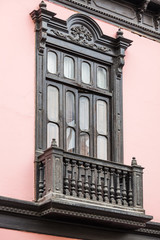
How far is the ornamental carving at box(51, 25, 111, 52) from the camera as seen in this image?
42.5 ft

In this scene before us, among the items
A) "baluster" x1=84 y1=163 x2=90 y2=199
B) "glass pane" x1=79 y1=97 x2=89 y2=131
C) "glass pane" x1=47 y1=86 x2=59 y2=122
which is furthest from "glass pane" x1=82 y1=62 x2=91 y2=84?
"baluster" x1=84 y1=163 x2=90 y2=199

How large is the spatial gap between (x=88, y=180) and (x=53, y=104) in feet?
4.73

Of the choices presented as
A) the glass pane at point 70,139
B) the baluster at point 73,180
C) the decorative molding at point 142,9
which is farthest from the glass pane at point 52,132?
the decorative molding at point 142,9

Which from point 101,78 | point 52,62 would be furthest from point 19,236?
point 101,78

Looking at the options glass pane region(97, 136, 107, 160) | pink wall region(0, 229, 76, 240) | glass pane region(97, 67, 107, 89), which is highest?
glass pane region(97, 67, 107, 89)

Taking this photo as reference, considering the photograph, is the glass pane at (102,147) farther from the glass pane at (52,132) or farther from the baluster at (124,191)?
the glass pane at (52,132)

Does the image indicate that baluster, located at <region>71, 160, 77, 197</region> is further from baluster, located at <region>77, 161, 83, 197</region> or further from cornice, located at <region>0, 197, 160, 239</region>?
cornice, located at <region>0, 197, 160, 239</region>

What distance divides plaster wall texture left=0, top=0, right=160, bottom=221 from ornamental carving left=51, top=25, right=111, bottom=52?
313 millimetres

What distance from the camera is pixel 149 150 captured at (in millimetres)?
13555

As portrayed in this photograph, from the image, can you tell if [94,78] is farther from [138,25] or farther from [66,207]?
[66,207]

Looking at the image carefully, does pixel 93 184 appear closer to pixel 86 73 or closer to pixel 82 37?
pixel 86 73

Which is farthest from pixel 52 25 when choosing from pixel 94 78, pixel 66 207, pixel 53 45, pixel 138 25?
pixel 66 207

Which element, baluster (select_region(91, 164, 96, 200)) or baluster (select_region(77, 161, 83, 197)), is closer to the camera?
baluster (select_region(77, 161, 83, 197))

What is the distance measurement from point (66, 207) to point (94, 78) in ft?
9.30
